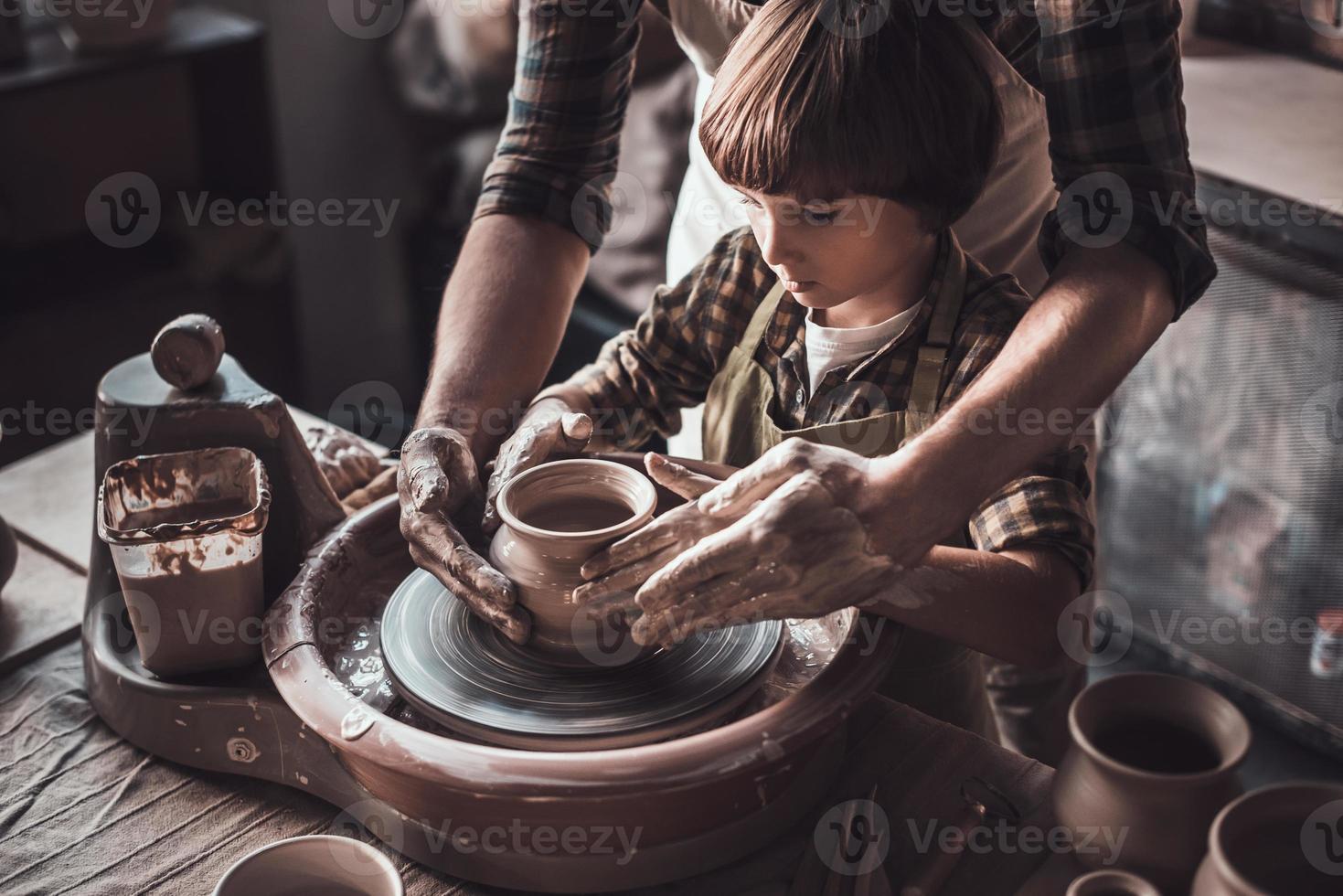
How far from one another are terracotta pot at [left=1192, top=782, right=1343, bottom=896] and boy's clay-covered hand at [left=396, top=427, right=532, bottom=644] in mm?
749

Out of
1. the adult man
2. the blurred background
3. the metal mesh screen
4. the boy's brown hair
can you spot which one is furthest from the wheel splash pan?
the metal mesh screen

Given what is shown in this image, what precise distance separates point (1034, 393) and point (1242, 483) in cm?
192

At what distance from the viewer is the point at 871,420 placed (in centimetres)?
156

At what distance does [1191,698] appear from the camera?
108 cm

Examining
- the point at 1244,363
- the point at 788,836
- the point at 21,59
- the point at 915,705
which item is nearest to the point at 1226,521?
the point at 1244,363

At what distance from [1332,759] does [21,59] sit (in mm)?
4013

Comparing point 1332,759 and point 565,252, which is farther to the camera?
point 1332,759

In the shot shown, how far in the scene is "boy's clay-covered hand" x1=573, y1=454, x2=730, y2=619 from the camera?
1304 mm

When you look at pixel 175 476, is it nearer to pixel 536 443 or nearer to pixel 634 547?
pixel 536 443

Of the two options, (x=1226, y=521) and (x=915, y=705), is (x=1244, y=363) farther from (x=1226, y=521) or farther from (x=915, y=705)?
(x=915, y=705)

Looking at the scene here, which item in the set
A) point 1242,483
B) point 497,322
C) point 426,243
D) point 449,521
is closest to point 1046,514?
point 449,521

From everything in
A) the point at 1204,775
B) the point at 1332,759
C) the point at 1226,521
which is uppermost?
the point at 1204,775

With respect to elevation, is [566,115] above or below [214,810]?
above

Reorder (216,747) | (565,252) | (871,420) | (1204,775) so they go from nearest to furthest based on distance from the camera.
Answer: (1204,775) < (216,747) < (871,420) < (565,252)
